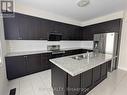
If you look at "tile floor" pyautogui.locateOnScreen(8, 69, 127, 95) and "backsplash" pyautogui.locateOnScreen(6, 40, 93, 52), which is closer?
"tile floor" pyautogui.locateOnScreen(8, 69, 127, 95)

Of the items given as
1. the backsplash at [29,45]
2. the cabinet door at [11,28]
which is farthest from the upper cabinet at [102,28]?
the cabinet door at [11,28]

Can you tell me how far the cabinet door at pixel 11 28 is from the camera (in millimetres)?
2486

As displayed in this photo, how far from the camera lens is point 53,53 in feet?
11.3

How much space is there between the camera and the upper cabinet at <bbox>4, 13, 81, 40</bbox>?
2.57 m

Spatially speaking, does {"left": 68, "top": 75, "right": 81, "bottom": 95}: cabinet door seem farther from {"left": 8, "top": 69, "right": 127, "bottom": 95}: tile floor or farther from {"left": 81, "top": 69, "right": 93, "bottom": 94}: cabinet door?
{"left": 8, "top": 69, "right": 127, "bottom": 95}: tile floor

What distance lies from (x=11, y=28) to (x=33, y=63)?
4.89 feet

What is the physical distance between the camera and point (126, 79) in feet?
8.59

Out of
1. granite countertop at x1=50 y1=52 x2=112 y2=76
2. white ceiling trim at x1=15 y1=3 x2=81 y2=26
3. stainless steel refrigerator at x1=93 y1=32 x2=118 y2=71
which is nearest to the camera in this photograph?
granite countertop at x1=50 y1=52 x2=112 y2=76

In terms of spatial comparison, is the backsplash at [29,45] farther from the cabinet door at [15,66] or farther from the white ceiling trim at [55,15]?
the white ceiling trim at [55,15]

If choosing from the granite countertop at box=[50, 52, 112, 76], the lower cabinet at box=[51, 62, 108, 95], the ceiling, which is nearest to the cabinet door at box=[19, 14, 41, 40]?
the ceiling

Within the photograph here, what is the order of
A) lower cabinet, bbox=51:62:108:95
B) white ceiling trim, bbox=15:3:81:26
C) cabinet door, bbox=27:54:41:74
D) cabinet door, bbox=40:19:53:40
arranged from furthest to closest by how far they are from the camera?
cabinet door, bbox=40:19:53:40 < cabinet door, bbox=27:54:41:74 < white ceiling trim, bbox=15:3:81:26 < lower cabinet, bbox=51:62:108:95

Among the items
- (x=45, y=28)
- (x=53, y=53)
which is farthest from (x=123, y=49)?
(x=45, y=28)

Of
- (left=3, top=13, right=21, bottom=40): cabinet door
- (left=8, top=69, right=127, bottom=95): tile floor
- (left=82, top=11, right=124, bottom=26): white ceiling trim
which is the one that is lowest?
(left=8, top=69, right=127, bottom=95): tile floor

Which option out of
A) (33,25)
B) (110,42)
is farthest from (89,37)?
(33,25)
